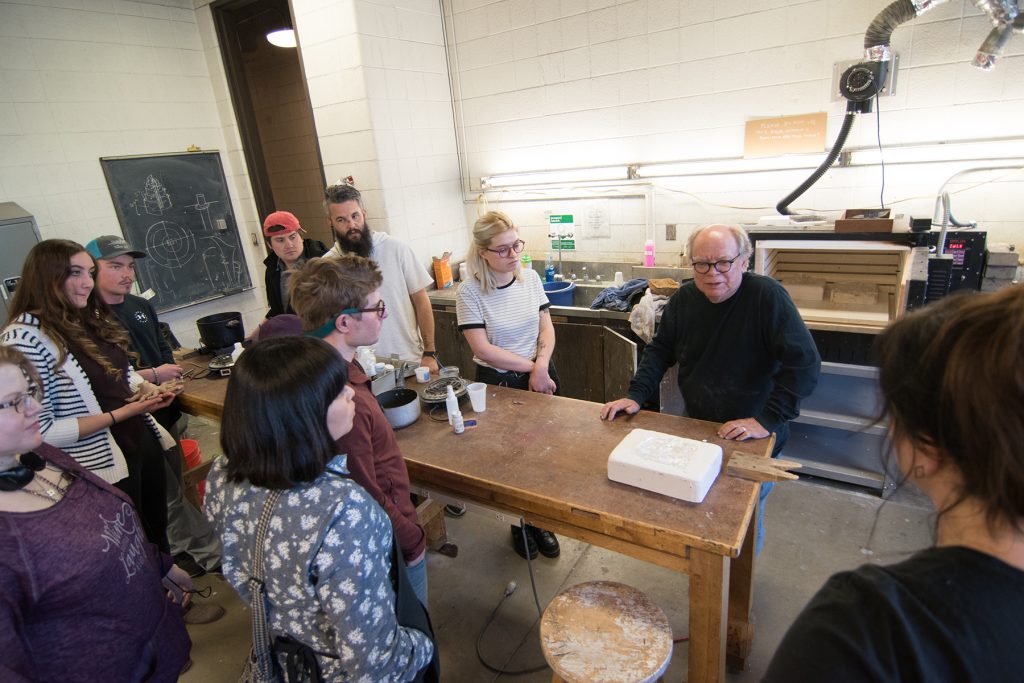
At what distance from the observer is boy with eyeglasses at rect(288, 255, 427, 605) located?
1.41 meters

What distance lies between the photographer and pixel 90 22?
12.3 feet

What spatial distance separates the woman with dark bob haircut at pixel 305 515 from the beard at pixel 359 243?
1.73 meters

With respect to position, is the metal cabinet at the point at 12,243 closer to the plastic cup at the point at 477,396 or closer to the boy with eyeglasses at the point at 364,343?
the boy with eyeglasses at the point at 364,343

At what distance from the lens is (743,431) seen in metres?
1.66

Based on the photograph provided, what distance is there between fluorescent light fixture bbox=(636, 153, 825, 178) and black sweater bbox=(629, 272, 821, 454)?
1.64 meters

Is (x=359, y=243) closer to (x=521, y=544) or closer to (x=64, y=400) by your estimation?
(x=64, y=400)

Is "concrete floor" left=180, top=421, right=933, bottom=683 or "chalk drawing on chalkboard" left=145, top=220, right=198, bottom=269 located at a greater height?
"chalk drawing on chalkboard" left=145, top=220, right=198, bottom=269

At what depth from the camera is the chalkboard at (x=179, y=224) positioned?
402 cm

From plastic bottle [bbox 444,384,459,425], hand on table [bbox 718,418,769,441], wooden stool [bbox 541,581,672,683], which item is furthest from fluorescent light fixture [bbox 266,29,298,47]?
wooden stool [bbox 541,581,672,683]

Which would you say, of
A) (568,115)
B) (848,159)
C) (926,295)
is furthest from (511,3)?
(926,295)

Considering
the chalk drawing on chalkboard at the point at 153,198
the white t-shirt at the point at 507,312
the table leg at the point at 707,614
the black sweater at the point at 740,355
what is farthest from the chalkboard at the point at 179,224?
the table leg at the point at 707,614

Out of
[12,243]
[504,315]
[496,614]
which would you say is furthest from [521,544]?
[12,243]

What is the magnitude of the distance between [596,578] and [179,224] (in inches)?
A: 166

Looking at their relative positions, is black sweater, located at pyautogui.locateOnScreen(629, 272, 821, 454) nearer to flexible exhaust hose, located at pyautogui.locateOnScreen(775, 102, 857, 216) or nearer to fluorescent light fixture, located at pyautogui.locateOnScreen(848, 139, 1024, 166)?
flexible exhaust hose, located at pyautogui.locateOnScreen(775, 102, 857, 216)
